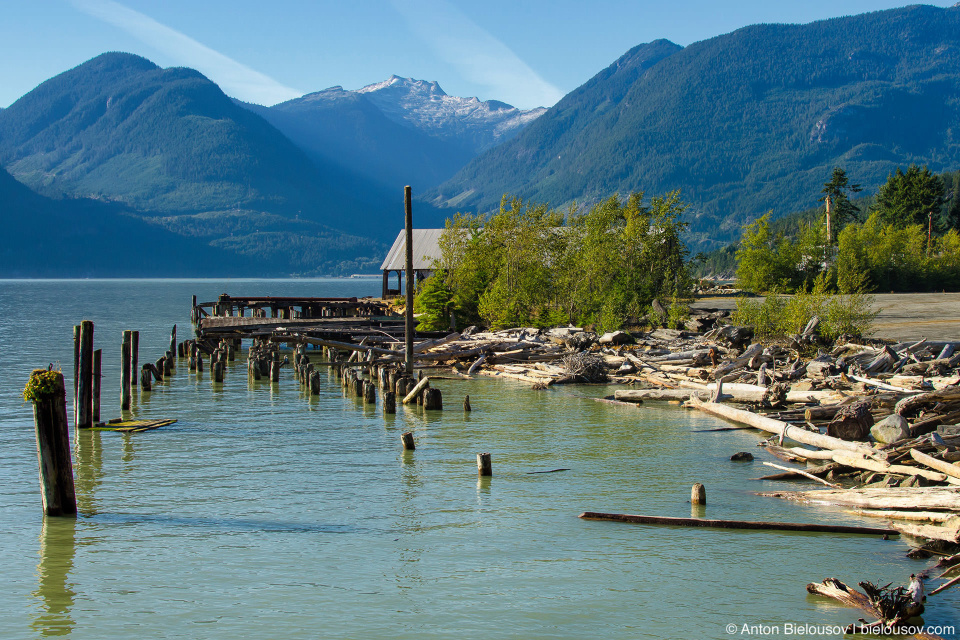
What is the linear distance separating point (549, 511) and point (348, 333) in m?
27.1

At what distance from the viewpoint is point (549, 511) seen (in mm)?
12633

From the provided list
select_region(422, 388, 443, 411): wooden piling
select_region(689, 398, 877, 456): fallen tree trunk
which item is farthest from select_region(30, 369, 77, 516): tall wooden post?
select_region(689, 398, 877, 456): fallen tree trunk

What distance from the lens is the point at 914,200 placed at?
87.8 m

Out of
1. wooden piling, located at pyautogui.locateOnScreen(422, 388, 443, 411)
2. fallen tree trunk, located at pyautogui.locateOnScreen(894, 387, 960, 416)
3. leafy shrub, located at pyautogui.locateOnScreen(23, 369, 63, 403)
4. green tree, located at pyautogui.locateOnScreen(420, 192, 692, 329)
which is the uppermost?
green tree, located at pyautogui.locateOnScreen(420, 192, 692, 329)

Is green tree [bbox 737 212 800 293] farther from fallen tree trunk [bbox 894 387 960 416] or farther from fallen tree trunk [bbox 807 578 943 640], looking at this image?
fallen tree trunk [bbox 807 578 943 640]

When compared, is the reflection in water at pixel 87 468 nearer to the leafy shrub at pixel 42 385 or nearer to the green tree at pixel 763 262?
the leafy shrub at pixel 42 385

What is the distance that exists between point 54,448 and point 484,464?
694cm

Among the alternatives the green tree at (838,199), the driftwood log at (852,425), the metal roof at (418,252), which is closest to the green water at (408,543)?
the driftwood log at (852,425)

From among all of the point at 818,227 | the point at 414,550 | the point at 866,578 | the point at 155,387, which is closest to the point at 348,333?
the point at 155,387

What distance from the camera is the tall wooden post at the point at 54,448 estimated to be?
11492mm

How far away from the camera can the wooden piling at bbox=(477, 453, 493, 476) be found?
570 inches

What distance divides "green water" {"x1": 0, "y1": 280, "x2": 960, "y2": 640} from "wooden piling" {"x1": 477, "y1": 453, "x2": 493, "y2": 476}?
337mm

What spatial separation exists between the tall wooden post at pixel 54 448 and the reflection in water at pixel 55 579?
0.84 ft

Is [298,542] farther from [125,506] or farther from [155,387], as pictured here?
[155,387]
